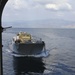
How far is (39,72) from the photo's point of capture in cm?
5366

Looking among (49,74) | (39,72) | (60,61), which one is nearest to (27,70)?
(39,72)

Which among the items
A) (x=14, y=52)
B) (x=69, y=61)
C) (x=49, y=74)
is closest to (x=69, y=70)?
(x=49, y=74)

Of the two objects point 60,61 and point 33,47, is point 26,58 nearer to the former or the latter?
point 33,47

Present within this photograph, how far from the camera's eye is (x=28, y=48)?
7481cm

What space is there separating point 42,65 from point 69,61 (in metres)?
9.49

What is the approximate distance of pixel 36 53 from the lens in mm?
76125

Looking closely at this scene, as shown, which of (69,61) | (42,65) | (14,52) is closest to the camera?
(42,65)

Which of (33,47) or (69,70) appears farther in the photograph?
(33,47)

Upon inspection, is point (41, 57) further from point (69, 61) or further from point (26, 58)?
point (69, 61)

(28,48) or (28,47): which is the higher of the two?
(28,47)

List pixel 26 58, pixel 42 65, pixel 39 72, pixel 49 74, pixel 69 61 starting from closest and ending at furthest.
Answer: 1. pixel 49 74
2. pixel 39 72
3. pixel 42 65
4. pixel 69 61
5. pixel 26 58

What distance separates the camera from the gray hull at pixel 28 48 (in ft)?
243

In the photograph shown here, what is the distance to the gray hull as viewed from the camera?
74.1 meters

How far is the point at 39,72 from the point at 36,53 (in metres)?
22.7
